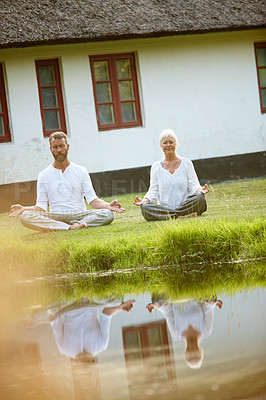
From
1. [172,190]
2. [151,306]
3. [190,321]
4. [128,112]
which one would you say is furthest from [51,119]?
[190,321]

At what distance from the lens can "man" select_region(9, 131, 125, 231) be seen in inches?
316

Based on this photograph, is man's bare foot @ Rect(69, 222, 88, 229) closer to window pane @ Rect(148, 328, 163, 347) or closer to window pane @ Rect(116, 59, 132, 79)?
window pane @ Rect(148, 328, 163, 347)

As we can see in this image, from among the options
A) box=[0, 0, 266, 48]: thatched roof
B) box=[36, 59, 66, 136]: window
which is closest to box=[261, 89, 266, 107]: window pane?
box=[0, 0, 266, 48]: thatched roof

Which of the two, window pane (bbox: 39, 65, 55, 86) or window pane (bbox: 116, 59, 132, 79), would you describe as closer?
window pane (bbox: 39, 65, 55, 86)

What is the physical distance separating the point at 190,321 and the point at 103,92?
32.7 feet

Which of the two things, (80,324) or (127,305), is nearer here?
(80,324)

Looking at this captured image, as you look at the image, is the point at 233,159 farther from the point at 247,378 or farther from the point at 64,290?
the point at 247,378

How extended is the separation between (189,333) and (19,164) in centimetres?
945

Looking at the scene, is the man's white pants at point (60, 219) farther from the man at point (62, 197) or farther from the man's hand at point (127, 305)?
the man's hand at point (127, 305)

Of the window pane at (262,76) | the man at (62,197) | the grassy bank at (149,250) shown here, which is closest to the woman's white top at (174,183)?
the man at (62,197)

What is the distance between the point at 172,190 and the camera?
8.36m

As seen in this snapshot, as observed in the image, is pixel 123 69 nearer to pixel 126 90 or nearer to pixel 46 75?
pixel 126 90

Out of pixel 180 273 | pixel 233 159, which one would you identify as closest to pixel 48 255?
pixel 180 273

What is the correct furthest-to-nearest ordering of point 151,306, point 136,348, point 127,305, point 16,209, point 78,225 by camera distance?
point 78,225
point 16,209
point 127,305
point 151,306
point 136,348
